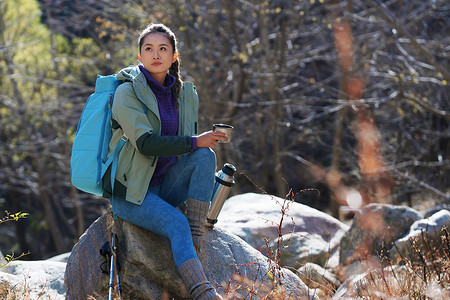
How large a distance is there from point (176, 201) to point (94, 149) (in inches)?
24.0

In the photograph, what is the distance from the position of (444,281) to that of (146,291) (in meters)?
1.65

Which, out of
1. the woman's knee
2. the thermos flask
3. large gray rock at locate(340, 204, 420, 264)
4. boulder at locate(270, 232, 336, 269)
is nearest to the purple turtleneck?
the woman's knee

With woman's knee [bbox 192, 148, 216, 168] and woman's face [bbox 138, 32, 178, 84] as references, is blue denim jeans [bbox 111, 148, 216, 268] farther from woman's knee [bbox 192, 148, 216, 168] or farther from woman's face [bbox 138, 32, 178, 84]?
woman's face [bbox 138, 32, 178, 84]

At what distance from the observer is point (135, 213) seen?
3.19 metres

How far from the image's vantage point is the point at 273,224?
5051mm

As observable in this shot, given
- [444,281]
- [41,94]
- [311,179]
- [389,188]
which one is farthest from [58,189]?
[444,281]

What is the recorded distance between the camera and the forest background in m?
8.23

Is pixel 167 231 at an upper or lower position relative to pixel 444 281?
upper

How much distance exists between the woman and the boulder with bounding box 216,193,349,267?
158 centimetres

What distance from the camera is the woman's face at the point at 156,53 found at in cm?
337

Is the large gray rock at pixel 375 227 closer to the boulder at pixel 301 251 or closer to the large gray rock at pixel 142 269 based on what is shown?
the boulder at pixel 301 251

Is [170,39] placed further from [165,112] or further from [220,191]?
[220,191]

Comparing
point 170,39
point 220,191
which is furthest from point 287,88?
point 170,39

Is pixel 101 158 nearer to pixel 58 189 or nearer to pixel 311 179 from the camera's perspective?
pixel 311 179
